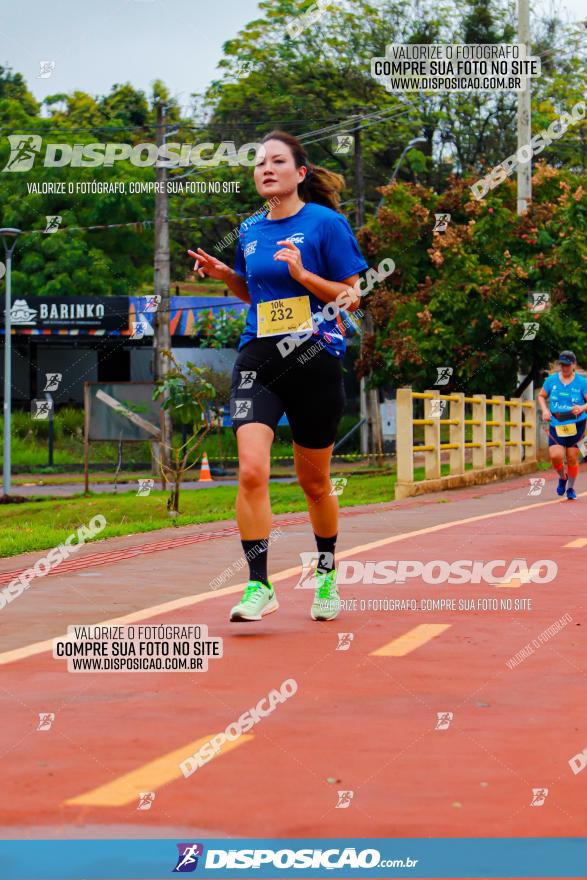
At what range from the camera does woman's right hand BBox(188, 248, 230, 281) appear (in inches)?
300

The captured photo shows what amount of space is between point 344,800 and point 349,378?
165 ft

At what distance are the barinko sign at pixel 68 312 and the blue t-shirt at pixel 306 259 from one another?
134ft

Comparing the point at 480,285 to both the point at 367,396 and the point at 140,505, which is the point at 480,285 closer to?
the point at 367,396

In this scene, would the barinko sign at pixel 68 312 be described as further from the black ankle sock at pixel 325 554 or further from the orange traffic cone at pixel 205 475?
the black ankle sock at pixel 325 554

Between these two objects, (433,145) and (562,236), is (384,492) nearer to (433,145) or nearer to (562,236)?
(562,236)

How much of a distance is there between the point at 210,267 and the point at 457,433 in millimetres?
16557

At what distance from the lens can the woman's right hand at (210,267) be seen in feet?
25.0

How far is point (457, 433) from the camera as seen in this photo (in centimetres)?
2402

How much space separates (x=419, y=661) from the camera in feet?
21.2

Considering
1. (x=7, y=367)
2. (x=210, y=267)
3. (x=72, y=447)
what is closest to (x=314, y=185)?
(x=210, y=267)

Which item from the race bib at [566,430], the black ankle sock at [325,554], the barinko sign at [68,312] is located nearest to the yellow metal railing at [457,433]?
the race bib at [566,430]

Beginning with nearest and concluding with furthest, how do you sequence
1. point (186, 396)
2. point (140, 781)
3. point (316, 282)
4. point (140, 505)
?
1. point (140, 781)
2. point (316, 282)
3. point (186, 396)
4. point (140, 505)

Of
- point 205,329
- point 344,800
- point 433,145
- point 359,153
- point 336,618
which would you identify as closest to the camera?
point 344,800

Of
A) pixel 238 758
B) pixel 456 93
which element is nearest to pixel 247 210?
pixel 456 93
